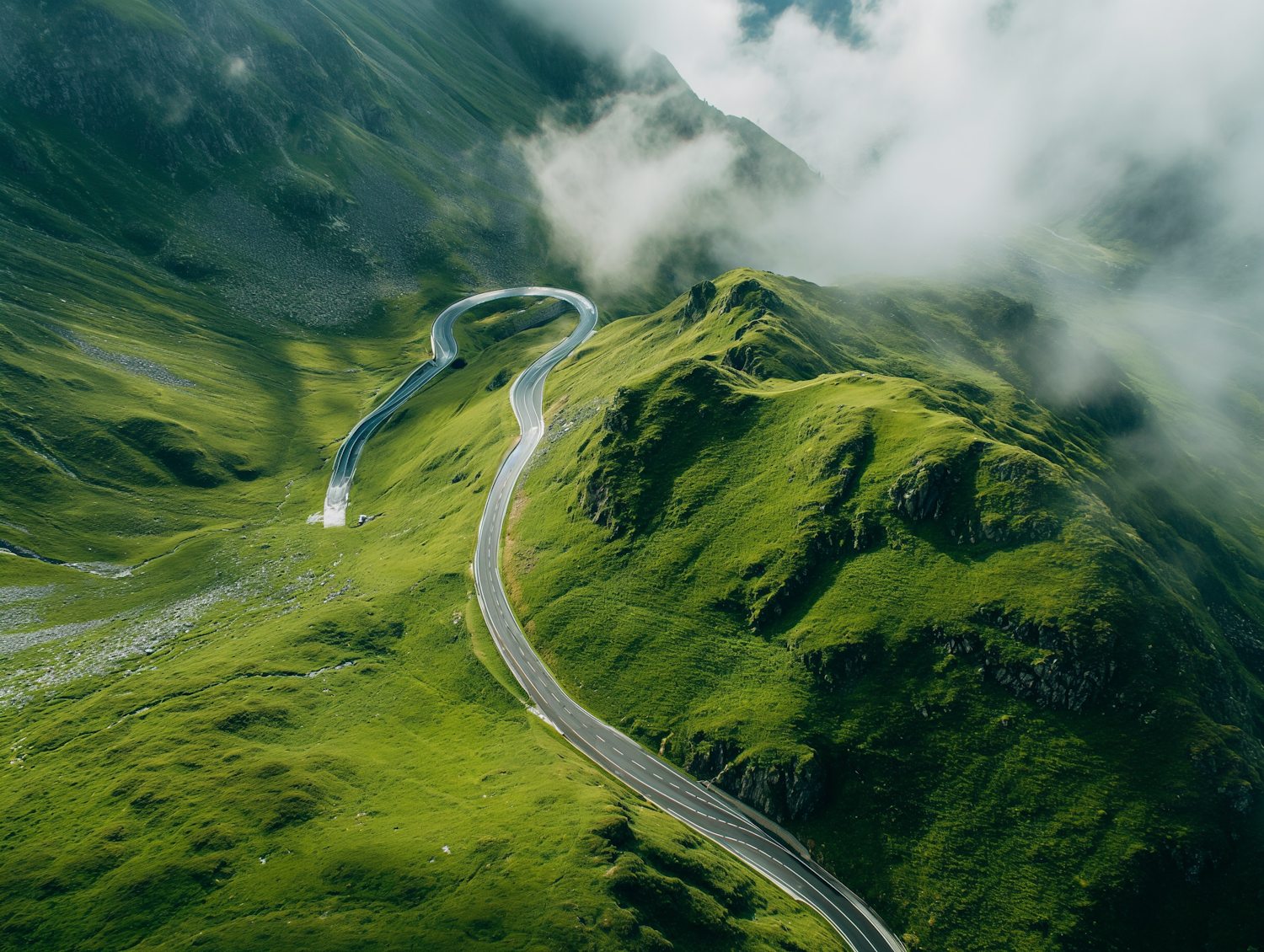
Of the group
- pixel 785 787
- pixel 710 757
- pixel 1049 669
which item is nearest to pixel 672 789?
pixel 710 757

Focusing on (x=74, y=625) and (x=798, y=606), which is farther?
(x=74, y=625)

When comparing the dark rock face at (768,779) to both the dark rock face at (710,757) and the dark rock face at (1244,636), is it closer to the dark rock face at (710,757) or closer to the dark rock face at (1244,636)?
the dark rock face at (710,757)

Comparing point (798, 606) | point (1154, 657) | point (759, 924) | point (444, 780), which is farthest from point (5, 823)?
point (1154, 657)

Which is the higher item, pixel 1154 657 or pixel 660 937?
pixel 1154 657

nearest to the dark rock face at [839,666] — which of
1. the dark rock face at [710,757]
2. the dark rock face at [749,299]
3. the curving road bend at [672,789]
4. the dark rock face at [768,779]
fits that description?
the dark rock face at [768,779]

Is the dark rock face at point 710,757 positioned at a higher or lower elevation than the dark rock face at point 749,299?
lower

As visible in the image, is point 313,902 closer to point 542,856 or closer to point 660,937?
point 542,856

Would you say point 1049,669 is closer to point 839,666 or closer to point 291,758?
point 839,666
